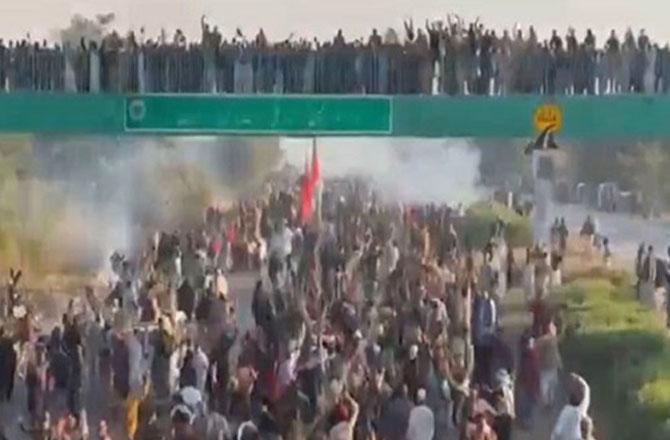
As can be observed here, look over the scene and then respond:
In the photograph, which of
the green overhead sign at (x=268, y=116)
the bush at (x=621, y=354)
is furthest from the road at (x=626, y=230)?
the green overhead sign at (x=268, y=116)

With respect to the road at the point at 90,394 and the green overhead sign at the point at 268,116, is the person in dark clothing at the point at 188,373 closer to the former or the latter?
the road at the point at 90,394

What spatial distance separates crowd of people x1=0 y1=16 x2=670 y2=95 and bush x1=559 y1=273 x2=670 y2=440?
0.45 ft

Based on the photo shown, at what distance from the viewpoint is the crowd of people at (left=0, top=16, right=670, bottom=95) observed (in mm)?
648

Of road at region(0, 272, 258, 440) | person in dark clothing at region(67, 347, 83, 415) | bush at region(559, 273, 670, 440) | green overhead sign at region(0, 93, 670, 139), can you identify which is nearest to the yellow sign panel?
green overhead sign at region(0, 93, 670, 139)

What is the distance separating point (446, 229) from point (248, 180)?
0.14 meters

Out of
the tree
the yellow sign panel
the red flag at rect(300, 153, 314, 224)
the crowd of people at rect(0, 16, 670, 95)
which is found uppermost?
the tree

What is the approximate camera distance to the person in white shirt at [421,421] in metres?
0.66

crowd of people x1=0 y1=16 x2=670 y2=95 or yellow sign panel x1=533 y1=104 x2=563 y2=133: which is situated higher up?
crowd of people x1=0 y1=16 x2=670 y2=95

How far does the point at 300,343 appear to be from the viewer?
0.66m

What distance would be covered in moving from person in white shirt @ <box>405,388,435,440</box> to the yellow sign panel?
0.64 feet

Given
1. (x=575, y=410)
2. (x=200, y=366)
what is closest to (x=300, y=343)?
(x=200, y=366)

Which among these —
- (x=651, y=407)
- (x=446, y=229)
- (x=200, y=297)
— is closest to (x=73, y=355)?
(x=200, y=297)

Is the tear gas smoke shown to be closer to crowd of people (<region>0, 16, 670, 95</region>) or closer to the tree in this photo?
crowd of people (<region>0, 16, 670, 95</region>)

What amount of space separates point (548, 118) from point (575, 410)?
20 cm
